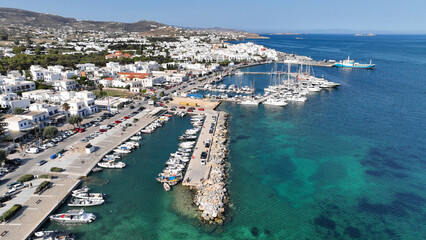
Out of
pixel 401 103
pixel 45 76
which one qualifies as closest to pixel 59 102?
pixel 45 76

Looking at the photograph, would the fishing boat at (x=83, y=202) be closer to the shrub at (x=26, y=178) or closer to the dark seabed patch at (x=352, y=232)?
the shrub at (x=26, y=178)

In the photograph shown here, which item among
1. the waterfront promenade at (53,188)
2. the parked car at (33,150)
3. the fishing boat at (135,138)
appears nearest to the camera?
the waterfront promenade at (53,188)

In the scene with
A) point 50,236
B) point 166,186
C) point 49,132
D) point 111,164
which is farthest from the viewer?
point 49,132

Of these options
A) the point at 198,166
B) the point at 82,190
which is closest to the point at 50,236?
the point at 82,190

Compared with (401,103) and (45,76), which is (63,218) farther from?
(401,103)

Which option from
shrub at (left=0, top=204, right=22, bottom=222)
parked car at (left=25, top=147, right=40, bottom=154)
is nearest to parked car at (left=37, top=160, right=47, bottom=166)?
parked car at (left=25, top=147, right=40, bottom=154)

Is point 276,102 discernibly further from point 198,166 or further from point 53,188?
point 53,188

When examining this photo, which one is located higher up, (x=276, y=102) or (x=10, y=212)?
(x=276, y=102)

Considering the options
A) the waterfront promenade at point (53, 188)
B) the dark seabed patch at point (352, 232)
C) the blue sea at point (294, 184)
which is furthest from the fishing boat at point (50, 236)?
the dark seabed patch at point (352, 232)

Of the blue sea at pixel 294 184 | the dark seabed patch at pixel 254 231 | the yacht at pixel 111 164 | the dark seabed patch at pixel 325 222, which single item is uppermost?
the yacht at pixel 111 164
